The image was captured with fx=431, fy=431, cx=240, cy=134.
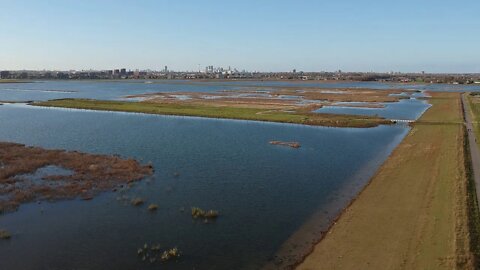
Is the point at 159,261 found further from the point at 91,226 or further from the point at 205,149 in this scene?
the point at 205,149

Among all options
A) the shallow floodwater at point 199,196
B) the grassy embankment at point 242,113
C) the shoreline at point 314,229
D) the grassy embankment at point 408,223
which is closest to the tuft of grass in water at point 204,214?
the shallow floodwater at point 199,196

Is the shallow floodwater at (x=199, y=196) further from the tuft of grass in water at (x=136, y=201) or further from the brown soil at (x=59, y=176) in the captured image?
the brown soil at (x=59, y=176)

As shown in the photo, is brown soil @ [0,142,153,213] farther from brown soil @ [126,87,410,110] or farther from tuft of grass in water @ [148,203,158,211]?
brown soil @ [126,87,410,110]

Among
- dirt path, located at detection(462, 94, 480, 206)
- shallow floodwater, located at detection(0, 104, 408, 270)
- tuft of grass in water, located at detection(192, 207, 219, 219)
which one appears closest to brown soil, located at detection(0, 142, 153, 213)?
shallow floodwater, located at detection(0, 104, 408, 270)

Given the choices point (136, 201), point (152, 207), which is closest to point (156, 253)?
point (152, 207)

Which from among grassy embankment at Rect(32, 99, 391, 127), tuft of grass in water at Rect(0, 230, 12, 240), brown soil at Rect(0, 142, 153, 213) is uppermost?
grassy embankment at Rect(32, 99, 391, 127)

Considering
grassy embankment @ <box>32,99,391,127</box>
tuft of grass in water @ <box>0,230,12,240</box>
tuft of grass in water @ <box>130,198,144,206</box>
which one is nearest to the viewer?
tuft of grass in water @ <box>0,230,12,240</box>

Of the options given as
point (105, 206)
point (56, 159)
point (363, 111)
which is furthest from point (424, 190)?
point (363, 111)
